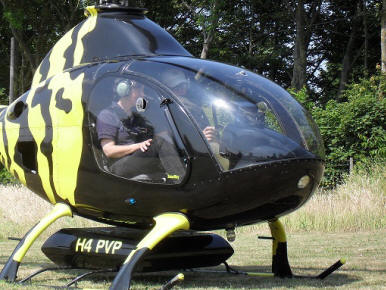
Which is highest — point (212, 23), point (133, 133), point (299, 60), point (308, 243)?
point (212, 23)

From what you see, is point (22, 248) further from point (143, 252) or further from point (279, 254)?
point (279, 254)

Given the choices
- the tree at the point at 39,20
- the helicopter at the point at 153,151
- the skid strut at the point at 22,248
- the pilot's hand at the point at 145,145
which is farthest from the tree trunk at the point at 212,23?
the pilot's hand at the point at 145,145

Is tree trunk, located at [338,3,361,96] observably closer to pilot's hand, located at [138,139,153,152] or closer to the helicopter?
the helicopter

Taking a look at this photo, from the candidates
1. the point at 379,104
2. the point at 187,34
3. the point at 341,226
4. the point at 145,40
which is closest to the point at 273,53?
the point at 187,34

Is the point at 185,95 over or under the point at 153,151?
over

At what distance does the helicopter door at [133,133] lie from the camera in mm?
5695

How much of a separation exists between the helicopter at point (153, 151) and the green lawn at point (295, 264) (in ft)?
0.81

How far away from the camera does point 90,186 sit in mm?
6191

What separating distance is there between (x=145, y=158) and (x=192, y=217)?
649 mm

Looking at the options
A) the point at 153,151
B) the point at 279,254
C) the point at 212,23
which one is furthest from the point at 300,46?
the point at 153,151

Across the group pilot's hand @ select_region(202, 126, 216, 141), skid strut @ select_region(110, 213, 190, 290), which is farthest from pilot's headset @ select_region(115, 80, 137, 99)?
skid strut @ select_region(110, 213, 190, 290)

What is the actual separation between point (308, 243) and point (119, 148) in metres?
5.31

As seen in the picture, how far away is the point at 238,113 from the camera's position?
5.54 meters

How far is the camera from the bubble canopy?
5465 millimetres
